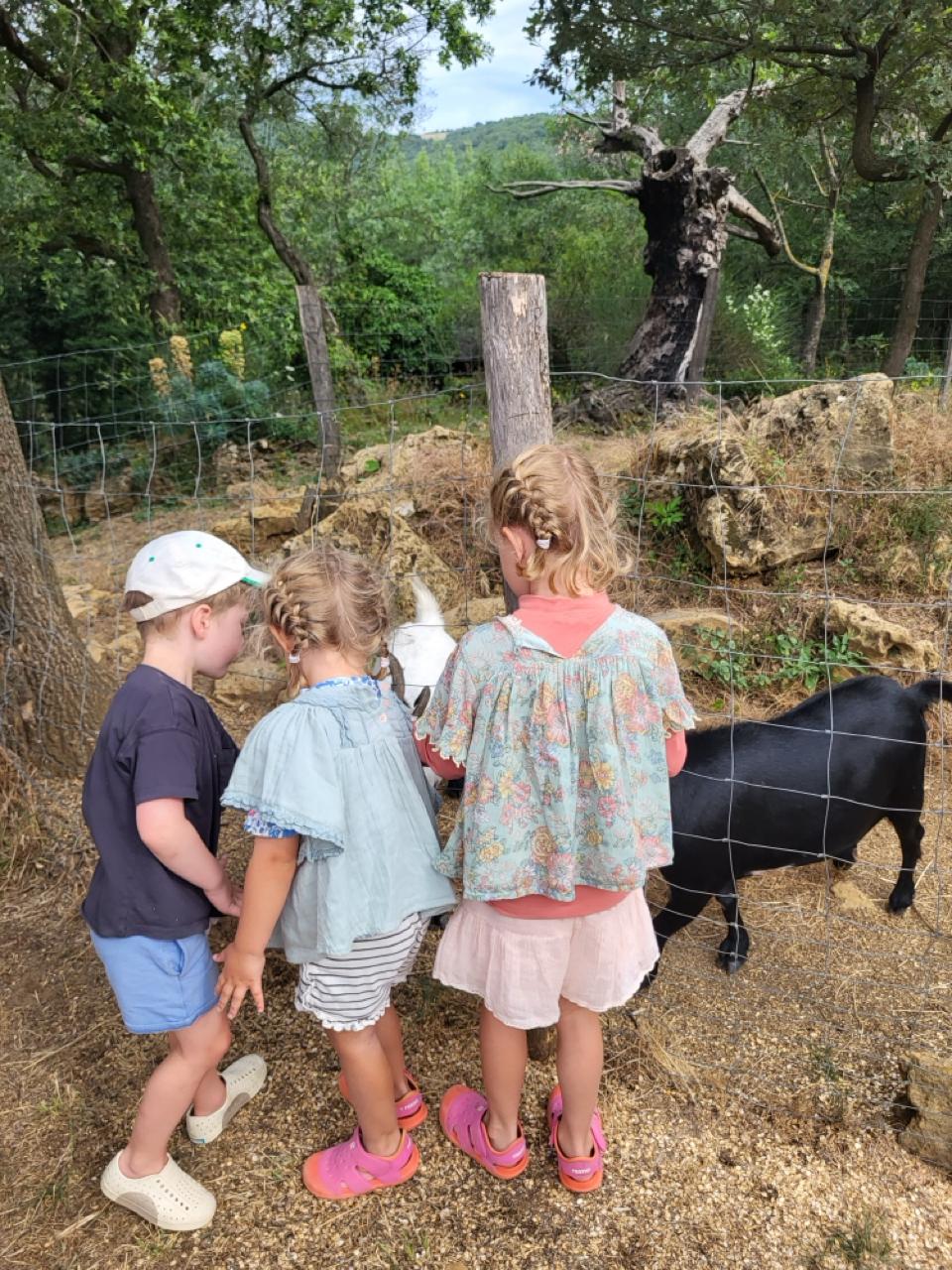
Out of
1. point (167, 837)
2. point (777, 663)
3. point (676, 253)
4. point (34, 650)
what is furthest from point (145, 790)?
point (676, 253)

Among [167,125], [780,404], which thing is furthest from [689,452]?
[167,125]

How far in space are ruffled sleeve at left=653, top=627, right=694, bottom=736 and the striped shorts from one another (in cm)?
69

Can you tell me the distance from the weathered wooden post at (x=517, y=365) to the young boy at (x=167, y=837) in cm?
84

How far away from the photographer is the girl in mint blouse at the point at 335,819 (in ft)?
5.04

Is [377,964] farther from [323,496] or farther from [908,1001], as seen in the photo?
[323,496]

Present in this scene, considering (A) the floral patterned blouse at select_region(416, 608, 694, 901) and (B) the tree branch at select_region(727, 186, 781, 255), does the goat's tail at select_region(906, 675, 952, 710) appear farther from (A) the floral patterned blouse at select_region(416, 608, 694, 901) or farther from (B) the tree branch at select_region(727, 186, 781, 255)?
(B) the tree branch at select_region(727, 186, 781, 255)

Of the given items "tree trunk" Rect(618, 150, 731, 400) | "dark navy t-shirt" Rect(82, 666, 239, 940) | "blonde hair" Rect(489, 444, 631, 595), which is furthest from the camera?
"tree trunk" Rect(618, 150, 731, 400)

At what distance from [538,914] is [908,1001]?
1.49 meters

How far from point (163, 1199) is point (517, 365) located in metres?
2.21

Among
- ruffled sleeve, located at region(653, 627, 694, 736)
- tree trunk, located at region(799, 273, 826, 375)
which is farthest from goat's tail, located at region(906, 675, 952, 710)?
tree trunk, located at region(799, 273, 826, 375)

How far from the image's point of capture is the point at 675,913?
2.45m

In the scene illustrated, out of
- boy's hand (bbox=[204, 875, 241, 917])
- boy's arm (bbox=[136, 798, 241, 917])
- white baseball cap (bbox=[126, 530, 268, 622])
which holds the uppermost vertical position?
white baseball cap (bbox=[126, 530, 268, 622])

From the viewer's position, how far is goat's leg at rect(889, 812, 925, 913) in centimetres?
274

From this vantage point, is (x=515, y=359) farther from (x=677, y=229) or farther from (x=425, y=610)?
(x=677, y=229)
